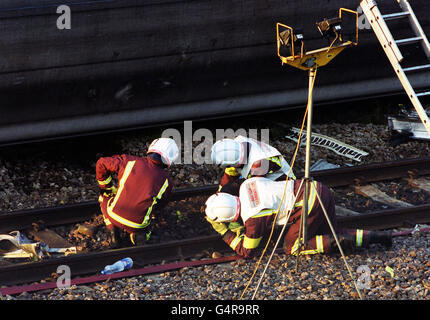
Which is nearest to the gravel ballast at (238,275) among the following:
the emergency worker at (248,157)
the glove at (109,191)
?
the glove at (109,191)

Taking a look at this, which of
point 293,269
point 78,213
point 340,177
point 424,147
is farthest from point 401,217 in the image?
point 78,213

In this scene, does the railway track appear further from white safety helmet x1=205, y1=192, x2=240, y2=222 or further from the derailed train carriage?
the derailed train carriage

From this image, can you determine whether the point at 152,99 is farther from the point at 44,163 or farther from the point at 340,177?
the point at 340,177

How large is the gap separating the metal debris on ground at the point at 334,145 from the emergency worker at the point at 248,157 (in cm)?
260

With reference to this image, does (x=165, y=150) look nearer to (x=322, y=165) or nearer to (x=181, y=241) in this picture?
(x=181, y=241)

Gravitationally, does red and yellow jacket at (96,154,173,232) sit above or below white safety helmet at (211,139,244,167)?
below

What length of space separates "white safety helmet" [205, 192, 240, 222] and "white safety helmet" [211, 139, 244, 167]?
13.8 inches

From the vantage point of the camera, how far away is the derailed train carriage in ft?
26.0

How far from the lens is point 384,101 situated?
10344 millimetres

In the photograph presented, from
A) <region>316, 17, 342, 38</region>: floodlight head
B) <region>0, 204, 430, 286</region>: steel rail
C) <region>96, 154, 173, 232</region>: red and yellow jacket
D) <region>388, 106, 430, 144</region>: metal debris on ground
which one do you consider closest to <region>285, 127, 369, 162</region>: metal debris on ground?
<region>388, 106, 430, 144</region>: metal debris on ground

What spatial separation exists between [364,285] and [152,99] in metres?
4.18

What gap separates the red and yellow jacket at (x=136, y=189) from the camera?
6.32 metres

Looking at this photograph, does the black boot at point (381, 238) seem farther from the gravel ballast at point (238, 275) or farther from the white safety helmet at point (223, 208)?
the white safety helmet at point (223, 208)

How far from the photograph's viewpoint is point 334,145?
9.19m
